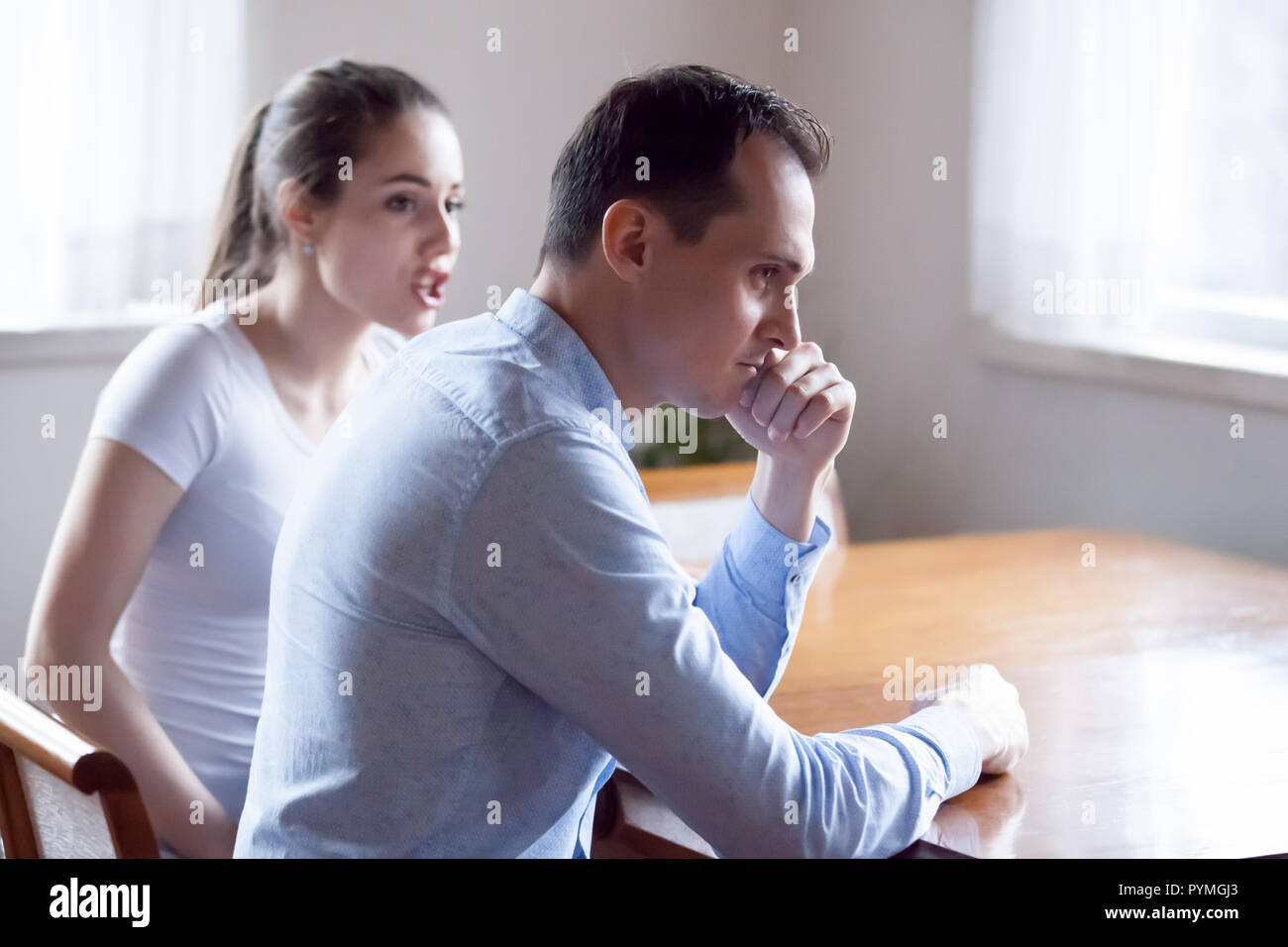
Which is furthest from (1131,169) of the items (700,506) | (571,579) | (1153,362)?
(571,579)

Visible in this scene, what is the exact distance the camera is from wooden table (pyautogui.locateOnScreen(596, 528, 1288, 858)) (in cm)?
101

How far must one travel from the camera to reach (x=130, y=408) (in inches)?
54.7

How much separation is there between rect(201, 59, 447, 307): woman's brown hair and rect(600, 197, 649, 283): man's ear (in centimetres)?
73

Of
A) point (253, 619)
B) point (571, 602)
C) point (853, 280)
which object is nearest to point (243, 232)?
point (253, 619)

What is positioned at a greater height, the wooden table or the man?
the man

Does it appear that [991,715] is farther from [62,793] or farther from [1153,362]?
[1153,362]

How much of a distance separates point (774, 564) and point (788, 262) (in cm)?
29

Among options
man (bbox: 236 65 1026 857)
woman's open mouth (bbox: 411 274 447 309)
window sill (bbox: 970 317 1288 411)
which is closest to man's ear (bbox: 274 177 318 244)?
woman's open mouth (bbox: 411 274 447 309)

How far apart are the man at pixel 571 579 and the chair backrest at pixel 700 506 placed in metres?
1.05

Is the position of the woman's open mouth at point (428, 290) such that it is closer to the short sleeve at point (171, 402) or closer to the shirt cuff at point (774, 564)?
the short sleeve at point (171, 402)

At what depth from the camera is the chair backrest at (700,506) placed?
2.12m

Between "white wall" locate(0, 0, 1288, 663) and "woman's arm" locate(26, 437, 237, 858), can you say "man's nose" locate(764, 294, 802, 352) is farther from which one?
"white wall" locate(0, 0, 1288, 663)

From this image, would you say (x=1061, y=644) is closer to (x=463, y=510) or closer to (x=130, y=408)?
(x=463, y=510)

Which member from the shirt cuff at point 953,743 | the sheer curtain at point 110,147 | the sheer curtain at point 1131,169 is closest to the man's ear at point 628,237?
the shirt cuff at point 953,743
